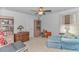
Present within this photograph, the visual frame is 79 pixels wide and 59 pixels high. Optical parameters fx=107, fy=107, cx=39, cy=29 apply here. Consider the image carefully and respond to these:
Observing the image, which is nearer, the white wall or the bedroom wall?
the bedroom wall

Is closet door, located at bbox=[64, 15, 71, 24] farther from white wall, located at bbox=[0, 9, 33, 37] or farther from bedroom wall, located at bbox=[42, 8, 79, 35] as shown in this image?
white wall, located at bbox=[0, 9, 33, 37]

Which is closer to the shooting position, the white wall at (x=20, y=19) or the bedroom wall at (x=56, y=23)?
the bedroom wall at (x=56, y=23)

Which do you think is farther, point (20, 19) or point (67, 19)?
point (20, 19)

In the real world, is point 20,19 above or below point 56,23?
above

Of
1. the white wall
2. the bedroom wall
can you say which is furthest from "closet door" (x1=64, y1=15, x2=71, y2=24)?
the white wall

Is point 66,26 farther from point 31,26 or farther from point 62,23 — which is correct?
point 31,26

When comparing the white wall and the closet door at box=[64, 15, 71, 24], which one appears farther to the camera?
the white wall

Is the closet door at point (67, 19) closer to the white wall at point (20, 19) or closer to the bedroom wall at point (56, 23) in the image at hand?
the bedroom wall at point (56, 23)

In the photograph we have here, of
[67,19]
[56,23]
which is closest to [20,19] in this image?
[56,23]

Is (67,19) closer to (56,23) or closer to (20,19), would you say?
(56,23)

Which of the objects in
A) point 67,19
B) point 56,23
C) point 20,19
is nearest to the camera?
point 67,19

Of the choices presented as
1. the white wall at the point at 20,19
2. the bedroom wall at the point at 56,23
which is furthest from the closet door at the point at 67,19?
the white wall at the point at 20,19
